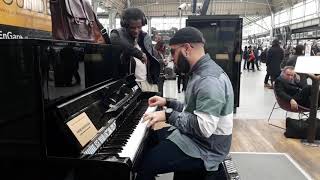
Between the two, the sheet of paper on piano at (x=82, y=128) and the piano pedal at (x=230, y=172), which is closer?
the sheet of paper on piano at (x=82, y=128)

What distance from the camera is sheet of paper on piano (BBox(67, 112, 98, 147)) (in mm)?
1676

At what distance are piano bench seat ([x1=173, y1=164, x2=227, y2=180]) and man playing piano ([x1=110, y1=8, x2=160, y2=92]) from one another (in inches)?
49.5

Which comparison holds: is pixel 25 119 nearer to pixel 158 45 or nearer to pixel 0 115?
pixel 0 115

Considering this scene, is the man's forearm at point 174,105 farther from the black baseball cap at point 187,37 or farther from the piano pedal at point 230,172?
the black baseball cap at point 187,37

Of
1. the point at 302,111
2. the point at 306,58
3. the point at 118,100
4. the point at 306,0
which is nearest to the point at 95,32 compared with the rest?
the point at 118,100

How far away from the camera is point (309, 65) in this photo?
4.29m

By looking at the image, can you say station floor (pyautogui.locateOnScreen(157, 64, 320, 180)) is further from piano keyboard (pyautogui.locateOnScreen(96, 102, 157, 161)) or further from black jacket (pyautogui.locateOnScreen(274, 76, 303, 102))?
piano keyboard (pyautogui.locateOnScreen(96, 102, 157, 161))

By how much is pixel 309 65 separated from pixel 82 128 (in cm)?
338

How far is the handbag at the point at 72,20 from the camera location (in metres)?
2.29

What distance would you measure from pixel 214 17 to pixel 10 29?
4102 millimetres

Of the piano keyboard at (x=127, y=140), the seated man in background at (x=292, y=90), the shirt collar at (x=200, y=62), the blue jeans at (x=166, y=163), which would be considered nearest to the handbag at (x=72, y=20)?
the piano keyboard at (x=127, y=140)

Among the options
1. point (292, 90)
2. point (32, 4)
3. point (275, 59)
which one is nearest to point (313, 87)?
point (292, 90)

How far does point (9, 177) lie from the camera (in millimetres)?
1727

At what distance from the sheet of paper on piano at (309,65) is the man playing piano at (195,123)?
2541 mm
